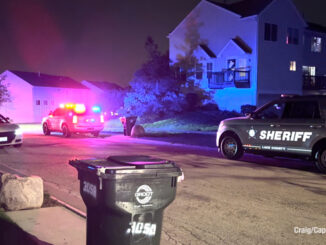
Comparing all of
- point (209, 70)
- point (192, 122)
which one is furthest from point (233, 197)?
point (209, 70)

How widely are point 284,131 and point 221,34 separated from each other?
23.9m

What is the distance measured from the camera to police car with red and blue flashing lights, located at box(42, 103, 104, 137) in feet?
65.0

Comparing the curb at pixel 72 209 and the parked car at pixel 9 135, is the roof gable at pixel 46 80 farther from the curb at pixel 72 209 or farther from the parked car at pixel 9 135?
the curb at pixel 72 209

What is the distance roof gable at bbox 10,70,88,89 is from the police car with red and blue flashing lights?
2789 cm

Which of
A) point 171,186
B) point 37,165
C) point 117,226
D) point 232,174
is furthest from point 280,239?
point 37,165

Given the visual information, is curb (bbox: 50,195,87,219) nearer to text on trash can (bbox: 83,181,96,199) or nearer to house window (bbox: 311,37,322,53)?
text on trash can (bbox: 83,181,96,199)

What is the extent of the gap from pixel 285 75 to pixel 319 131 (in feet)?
75.6

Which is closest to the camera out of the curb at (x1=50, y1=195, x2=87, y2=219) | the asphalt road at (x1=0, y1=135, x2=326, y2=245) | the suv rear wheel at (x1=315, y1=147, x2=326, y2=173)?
the asphalt road at (x1=0, y1=135, x2=326, y2=245)

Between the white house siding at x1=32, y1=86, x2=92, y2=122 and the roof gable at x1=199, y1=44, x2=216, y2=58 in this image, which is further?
the white house siding at x1=32, y1=86, x2=92, y2=122

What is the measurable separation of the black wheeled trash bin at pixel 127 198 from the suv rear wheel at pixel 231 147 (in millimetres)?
8542

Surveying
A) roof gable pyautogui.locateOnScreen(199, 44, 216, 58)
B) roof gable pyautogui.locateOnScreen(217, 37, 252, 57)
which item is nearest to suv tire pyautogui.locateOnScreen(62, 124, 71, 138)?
roof gable pyautogui.locateOnScreen(217, 37, 252, 57)

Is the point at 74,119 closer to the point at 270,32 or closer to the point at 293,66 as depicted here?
the point at 270,32

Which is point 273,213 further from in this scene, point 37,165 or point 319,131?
point 37,165

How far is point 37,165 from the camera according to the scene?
35.6ft
